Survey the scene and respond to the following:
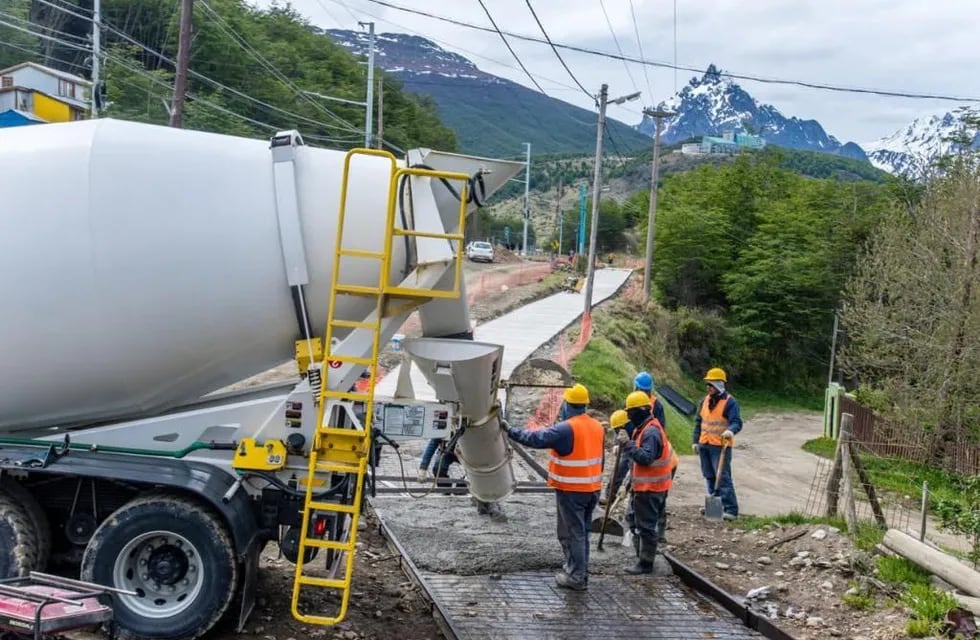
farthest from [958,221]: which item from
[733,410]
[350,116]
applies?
[350,116]

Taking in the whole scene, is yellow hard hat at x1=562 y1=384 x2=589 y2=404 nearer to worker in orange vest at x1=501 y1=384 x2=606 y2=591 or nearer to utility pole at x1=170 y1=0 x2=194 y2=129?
worker in orange vest at x1=501 y1=384 x2=606 y2=591

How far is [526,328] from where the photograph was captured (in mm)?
25250

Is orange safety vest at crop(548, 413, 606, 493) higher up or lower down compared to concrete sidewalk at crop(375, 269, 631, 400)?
higher up

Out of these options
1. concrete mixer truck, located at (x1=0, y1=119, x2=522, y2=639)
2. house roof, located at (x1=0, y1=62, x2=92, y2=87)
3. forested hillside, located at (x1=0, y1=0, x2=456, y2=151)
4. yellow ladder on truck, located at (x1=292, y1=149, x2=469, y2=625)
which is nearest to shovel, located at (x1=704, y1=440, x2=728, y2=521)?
concrete mixer truck, located at (x1=0, y1=119, x2=522, y2=639)

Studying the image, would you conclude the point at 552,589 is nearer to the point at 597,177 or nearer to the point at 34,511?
the point at 34,511

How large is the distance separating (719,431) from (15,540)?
7.26 m

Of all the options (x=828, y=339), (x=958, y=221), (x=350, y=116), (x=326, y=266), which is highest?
(x=350, y=116)

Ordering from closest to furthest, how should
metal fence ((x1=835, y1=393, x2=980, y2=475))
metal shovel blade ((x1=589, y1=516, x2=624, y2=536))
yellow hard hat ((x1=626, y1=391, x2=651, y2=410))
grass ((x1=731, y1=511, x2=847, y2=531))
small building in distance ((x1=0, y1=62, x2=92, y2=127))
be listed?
yellow hard hat ((x1=626, y1=391, x2=651, y2=410)) < metal shovel blade ((x1=589, y1=516, x2=624, y2=536)) < grass ((x1=731, y1=511, x2=847, y2=531)) < metal fence ((x1=835, y1=393, x2=980, y2=475)) < small building in distance ((x1=0, y1=62, x2=92, y2=127))

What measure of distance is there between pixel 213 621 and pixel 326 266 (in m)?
2.37

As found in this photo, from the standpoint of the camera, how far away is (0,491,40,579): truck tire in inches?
230

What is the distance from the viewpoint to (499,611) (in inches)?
266

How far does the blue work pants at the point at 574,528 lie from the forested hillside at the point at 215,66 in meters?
28.7

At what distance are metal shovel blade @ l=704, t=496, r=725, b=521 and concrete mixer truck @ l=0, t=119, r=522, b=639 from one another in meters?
4.78

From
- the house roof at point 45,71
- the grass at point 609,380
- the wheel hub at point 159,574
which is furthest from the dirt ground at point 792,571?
the house roof at point 45,71
